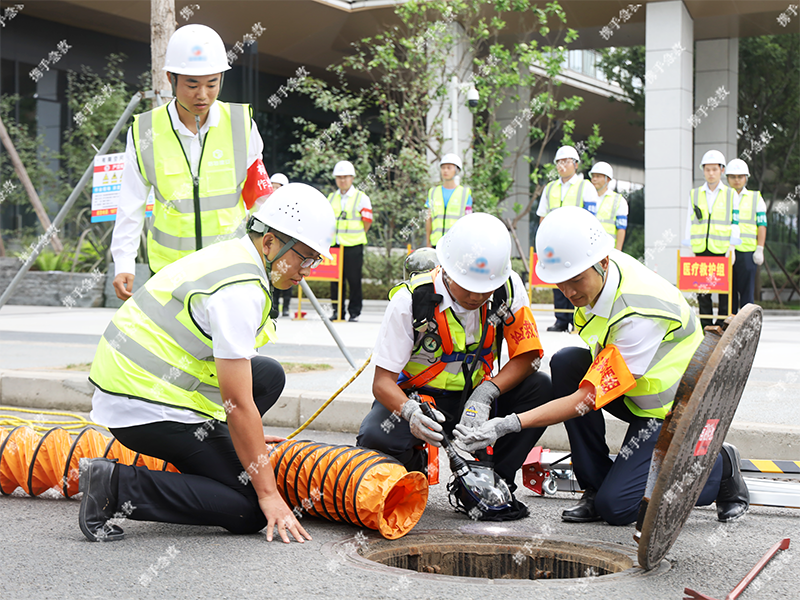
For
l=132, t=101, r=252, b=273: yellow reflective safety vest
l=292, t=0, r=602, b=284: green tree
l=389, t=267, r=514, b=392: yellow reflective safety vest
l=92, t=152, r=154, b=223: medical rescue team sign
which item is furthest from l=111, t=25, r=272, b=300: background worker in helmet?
l=292, t=0, r=602, b=284: green tree

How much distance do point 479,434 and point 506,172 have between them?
15.0 metres

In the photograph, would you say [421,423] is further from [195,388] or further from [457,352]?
[195,388]

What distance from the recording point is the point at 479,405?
3848 millimetres

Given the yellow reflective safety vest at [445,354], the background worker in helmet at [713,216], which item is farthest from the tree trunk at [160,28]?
the background worker in helmet at [713,216]

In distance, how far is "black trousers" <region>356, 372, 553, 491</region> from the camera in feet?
13.0

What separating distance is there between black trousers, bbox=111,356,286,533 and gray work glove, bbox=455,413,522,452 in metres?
0.86

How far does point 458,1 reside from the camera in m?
17.3

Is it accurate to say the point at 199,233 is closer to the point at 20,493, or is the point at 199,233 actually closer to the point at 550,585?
the point at 20,493

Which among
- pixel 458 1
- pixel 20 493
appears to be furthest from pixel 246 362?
pixel 458 1

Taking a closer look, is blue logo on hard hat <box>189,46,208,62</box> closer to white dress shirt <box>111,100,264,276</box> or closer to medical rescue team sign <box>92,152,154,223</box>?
white dress shirt <box>111,100,264,276</box>

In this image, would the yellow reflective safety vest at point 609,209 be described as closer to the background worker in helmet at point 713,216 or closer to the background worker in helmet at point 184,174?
the background worker in helmet at point 713,216

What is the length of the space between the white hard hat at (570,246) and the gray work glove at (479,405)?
601mm

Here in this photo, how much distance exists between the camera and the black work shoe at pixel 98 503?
11.0 ft

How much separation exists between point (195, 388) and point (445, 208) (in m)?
9.01
